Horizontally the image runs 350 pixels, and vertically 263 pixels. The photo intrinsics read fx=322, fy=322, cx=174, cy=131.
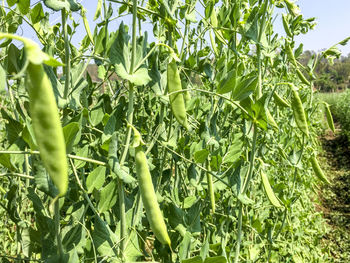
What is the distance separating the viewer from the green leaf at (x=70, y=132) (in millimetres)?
542

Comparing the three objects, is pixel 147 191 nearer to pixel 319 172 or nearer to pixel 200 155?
pixel 200 155

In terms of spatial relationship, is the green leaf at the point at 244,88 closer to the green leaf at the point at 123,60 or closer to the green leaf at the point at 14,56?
the green leaf at the point at 123,60

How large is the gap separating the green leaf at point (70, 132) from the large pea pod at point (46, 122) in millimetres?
208

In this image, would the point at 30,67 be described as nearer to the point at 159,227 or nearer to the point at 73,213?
the point at 159,227

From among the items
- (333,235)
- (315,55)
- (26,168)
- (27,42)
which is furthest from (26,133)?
(333,235)

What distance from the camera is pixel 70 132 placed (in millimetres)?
557

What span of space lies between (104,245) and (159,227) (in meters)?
0.22

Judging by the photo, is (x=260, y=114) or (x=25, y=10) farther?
(x=260, y=114)

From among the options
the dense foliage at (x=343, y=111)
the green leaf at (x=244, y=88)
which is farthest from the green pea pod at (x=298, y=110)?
the dense foliage at (x=343, y=111)

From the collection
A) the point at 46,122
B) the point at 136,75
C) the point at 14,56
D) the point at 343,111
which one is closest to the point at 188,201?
the point at 136,75

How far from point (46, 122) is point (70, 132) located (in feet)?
0.79

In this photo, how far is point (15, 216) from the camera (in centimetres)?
88

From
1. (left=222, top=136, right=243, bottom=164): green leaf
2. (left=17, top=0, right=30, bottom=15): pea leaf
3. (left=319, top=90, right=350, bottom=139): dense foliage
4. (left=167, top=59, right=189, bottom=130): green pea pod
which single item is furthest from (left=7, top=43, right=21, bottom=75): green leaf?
(left=319, top=90, right=350, bottom=139): dense foliage

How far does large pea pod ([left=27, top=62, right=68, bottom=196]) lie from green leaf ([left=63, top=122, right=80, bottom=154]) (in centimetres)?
21
